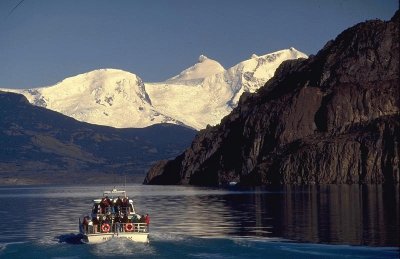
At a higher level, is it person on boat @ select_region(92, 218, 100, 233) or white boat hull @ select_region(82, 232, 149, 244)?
person on boat @ select_region(92, 218, 100, 233)

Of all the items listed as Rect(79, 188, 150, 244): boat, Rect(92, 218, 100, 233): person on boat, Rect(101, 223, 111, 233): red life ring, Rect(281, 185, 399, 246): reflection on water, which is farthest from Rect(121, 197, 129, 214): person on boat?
Rect(281, 185, 399, 246): reflection on water

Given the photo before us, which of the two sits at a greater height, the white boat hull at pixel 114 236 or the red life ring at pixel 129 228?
the red life ring at pixel 129 228

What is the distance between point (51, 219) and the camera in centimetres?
16638

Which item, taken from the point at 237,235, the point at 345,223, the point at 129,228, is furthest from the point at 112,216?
the point at 345,223

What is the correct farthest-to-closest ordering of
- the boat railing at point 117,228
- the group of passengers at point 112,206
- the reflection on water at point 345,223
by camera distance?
the group of passengers at point 112,206, the reflection on water at point 345,223, the boat railing at point 117,228

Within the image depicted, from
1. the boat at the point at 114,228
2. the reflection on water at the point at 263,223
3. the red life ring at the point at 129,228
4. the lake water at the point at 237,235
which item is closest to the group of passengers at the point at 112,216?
the boat at the point at 114,228

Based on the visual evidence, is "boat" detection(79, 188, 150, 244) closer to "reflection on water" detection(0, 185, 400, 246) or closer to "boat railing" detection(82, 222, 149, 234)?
"boat railing" detection(82, 222, 149, 234)

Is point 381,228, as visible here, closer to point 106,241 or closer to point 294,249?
point 294,249

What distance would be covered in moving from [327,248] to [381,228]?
23098 millimetres

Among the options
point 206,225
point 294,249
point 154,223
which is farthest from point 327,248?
point 154,223

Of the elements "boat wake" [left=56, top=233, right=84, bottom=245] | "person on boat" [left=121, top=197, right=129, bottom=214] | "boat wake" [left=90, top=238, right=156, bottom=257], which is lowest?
"boat wake" [left=90, top=238, right=156, bottom=257]

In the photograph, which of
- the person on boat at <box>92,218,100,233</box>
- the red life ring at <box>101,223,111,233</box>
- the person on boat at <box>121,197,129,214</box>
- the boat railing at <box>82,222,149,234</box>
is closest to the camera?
the boat railing at <box>82,222,149,234</box>

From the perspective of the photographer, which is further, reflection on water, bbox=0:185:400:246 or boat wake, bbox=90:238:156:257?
reflection on water, bbox=0:185:400:246

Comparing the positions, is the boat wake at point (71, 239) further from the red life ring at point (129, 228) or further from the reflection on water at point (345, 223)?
the reflection on water at point (345, 223)
